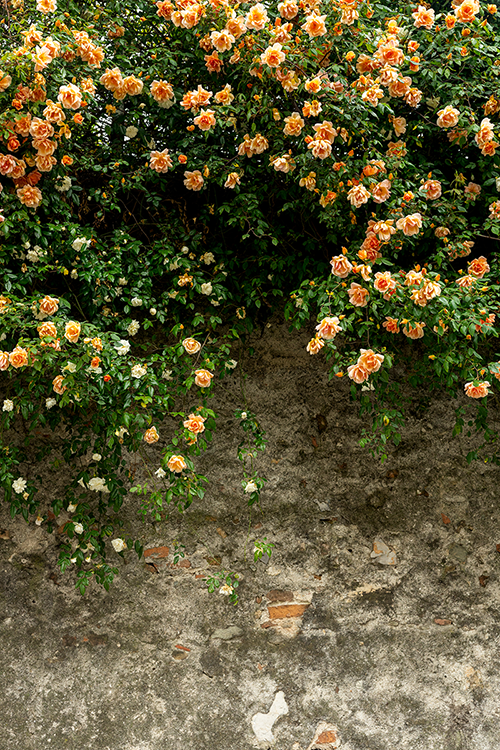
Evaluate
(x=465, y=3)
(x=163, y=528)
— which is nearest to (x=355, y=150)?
(x=465, y=3)

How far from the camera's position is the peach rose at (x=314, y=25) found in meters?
2.21

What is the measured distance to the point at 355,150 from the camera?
2580 mm

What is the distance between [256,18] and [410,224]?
952 millimetres

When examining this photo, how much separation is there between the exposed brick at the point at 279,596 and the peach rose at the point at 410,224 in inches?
68.2

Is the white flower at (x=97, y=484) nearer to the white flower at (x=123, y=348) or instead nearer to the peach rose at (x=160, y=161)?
the white flower at (x=123, y=348)

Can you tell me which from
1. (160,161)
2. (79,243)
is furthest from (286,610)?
(160,161)

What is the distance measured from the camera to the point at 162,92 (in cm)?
242

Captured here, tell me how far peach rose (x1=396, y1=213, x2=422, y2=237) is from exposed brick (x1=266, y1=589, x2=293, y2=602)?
5.68ft

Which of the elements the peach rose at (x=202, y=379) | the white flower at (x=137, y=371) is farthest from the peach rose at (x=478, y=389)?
the white flower at (x=137, y=371)

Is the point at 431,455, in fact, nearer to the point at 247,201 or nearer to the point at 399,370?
the point at 399,370

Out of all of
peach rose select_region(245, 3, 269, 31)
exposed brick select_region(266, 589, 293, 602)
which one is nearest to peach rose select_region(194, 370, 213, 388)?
exposed brick select_region(266, 589, 293, 602)

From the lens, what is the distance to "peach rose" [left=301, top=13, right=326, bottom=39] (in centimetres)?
221

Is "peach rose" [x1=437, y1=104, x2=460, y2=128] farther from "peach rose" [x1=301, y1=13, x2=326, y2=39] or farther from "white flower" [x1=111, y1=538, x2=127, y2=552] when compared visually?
"white flower" [x1=111, y1=538, x2=127, y2=552]

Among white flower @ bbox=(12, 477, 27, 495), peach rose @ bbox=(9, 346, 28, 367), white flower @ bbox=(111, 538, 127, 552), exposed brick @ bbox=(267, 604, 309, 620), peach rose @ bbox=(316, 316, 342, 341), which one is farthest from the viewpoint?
exposed brick @ bbox=(267, 604, 309, 620)
